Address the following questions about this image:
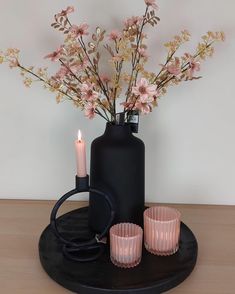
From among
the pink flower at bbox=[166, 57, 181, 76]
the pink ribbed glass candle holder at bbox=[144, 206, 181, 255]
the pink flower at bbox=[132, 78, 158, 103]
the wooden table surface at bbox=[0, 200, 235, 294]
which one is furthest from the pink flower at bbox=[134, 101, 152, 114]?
the wooden table surface at bbox=[0, 200, 235, 294]

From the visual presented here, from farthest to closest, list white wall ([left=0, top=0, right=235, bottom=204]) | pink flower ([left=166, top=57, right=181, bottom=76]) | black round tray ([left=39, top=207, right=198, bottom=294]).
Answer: white wall ([left=0, top=0, right=235, bottom=204]) → pink flower ([left=166, top=57, right=181, bottom=76]) → black round tray ([left=39, top=207, right=198, bottom=294])

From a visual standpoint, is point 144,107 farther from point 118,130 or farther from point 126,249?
point 126,249

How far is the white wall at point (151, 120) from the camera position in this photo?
3.51 feet

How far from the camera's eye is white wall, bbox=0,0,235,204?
42.2 inches

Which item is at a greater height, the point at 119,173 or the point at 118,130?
the point at 118,130

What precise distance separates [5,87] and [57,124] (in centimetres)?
19

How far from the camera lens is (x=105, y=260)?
86cm

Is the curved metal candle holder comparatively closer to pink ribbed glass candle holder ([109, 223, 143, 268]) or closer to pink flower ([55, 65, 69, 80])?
pink ribbed glass candle holder ([109, 223, 143, 268])

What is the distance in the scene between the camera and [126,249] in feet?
2.73

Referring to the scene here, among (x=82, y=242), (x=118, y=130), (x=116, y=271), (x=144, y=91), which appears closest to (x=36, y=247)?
(x=82, y=242)

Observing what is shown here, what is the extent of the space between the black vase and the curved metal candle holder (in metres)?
0.04

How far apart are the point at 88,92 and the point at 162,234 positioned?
366mm

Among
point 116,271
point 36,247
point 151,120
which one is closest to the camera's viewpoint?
point 116,271

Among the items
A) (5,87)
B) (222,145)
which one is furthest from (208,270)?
(5,87)
